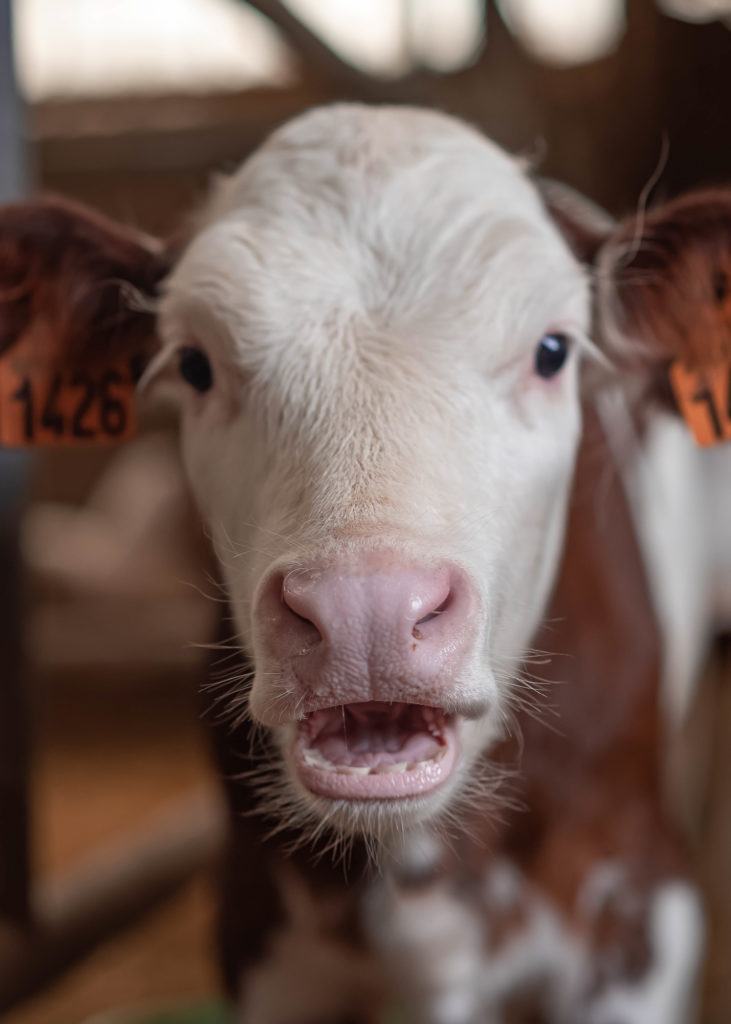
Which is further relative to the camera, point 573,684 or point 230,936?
point 230,936

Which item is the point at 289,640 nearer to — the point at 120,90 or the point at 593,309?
the point at 593,309

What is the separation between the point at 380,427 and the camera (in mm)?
1096

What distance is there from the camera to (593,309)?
1.54m

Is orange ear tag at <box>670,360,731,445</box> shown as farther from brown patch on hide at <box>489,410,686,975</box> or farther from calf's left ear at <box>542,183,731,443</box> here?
brown patch on hide at <box>489,410,686,975</box>

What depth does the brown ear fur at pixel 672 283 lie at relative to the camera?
4.70 feet

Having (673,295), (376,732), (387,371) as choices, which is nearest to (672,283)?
(673,295)

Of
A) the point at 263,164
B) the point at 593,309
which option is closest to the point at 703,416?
the point at 593,309

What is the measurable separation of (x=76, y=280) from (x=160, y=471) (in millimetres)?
3107

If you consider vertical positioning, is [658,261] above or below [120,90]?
above

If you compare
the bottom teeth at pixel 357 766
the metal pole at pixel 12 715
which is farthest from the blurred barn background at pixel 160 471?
the bottom teeth at pixel 357 766

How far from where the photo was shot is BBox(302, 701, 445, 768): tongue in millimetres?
1001

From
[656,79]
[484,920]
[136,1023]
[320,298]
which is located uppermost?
[320,298]

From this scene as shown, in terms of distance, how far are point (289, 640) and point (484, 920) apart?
0.89 meters

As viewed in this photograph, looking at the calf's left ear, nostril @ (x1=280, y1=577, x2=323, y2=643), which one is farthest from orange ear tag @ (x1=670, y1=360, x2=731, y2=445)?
nostril @ (x1=280, y1=577, x2=323, y2=643)
